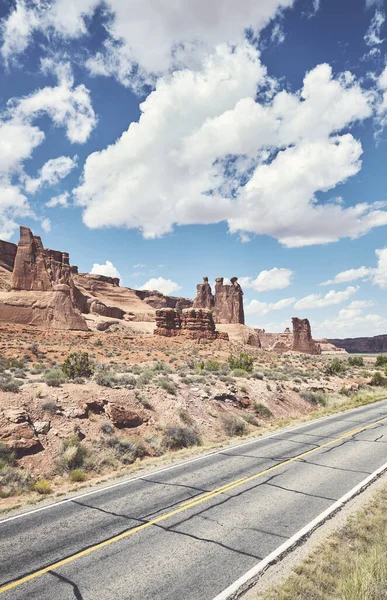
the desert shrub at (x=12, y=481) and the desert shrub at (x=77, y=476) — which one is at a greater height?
the desert shrub at (x=12, y=481)

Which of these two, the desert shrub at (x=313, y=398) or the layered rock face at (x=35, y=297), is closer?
the desert shrub at (x=313, y=398)

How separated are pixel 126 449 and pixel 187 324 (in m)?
55.4

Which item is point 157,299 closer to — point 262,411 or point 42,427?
point 262,411

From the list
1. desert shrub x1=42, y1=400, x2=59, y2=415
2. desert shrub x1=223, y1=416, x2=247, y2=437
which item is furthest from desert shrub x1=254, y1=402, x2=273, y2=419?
desert shrub x1=42, y1=400, x2=59, y2=415

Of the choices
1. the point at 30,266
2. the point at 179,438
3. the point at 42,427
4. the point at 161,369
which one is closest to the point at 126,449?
the point at 179,438

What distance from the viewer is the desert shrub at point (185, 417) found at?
18331mm

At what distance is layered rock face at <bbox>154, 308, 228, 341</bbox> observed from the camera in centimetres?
6906

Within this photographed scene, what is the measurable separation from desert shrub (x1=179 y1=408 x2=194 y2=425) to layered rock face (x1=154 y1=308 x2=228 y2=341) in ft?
161

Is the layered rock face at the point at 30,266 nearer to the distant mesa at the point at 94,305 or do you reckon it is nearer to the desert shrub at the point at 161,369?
the distant mesa at the point at 94,305

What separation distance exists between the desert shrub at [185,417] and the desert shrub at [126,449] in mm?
3687

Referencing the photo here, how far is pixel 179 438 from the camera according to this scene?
16.3 m

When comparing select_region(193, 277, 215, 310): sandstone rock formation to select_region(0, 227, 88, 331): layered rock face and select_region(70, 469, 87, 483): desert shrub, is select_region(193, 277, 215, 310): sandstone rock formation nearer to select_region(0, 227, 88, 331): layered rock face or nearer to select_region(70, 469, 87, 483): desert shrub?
select_region(0, 227, 88, 331): layered rock face

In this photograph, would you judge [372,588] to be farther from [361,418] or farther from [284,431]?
[361,418]

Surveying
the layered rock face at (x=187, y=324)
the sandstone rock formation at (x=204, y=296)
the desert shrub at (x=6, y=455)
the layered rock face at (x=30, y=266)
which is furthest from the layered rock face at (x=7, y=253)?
the desert shrub at (x=6, y=455)
